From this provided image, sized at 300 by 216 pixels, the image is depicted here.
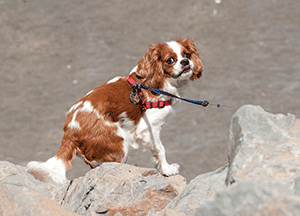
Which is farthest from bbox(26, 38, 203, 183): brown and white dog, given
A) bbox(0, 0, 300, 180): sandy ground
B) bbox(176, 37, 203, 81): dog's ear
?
bbox(0, 0, 300, 180): sandy ground

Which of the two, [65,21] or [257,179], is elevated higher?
[257,179]

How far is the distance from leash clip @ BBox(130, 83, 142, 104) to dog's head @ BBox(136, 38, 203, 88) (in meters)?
0.14

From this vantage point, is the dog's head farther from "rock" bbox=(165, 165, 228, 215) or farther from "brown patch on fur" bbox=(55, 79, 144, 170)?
"rock" bbox=(165, 165, 228, 215)

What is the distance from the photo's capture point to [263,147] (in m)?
1.64

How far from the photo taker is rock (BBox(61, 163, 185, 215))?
232cm

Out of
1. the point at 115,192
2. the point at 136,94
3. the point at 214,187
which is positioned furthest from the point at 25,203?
the point at 136,94

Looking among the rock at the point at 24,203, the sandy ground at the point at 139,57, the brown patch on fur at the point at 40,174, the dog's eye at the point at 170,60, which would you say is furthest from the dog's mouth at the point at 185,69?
the sandy ground at the point at 139,57

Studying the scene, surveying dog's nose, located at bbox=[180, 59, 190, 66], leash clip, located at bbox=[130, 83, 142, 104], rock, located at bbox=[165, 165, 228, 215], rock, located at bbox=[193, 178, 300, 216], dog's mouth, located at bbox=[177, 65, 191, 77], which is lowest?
rock, located at bbox=[165, 165, 228, 215]

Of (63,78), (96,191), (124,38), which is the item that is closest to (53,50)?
(63,78)

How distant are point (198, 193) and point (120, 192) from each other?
67cm

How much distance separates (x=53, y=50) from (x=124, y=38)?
2.24m

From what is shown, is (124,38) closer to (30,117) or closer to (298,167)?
(30,117)

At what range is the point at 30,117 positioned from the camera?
7.46 meters

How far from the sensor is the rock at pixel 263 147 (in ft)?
4.96
